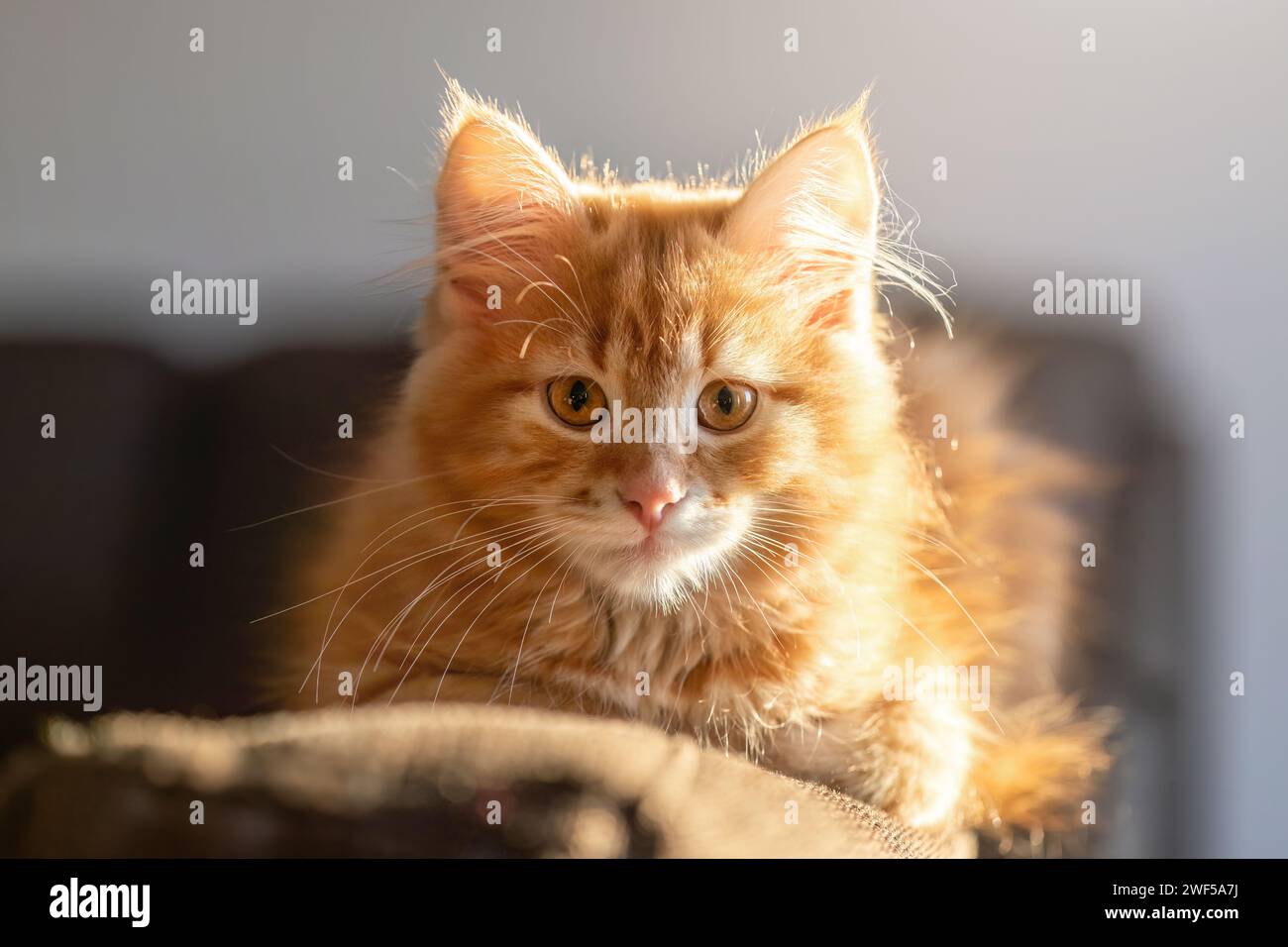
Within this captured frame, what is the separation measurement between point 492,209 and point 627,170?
0.33m

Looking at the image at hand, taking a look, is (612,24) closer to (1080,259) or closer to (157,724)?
(1080,259)

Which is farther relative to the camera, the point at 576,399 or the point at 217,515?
the point at 217,515

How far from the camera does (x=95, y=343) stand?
1578 mm

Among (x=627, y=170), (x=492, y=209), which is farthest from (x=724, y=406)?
(x=627, y=170)

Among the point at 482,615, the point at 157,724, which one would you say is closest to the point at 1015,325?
the point at 482,615

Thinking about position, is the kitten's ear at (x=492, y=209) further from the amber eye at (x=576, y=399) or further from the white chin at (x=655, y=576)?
the white chin at (x=655, y=576)

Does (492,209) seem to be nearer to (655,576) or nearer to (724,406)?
(724,406)

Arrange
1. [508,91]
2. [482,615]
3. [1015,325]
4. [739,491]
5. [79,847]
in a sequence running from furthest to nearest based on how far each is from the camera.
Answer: [1015,325]
[508,91]
[482,615]
[739,491]
[79,847]

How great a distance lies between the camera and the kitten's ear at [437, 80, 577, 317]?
51.3 inches

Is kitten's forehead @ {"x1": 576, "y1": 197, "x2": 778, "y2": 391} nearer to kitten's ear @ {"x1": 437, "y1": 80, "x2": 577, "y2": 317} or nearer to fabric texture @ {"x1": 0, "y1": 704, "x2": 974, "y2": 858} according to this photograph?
kitten's ear @ {"x1": 437, "y1": 80, "x2": 577, "y2": 317}

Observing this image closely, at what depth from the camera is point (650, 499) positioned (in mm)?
1185

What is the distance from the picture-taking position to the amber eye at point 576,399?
1280mm

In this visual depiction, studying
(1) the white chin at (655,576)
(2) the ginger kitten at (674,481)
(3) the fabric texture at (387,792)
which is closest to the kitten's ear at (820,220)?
(2) the ginger kitten at (674,481)
